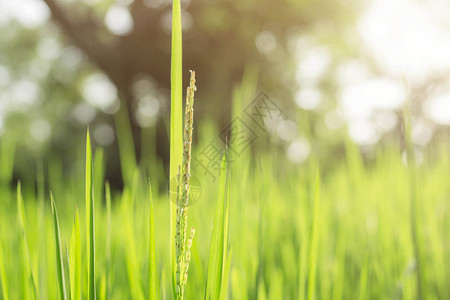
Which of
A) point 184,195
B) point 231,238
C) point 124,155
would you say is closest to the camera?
point 184,195

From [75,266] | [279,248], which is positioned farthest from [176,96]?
[279,248]

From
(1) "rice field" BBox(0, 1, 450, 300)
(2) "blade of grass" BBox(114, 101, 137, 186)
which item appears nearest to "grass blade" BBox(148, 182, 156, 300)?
(1) "rice field" BBox(0, 1, 450, 300)

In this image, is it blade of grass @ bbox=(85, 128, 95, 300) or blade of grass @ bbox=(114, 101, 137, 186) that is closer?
blade of grass @ bbox=(85, 128, 95, 300)

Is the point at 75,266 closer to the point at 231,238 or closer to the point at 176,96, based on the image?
the point at 176,96

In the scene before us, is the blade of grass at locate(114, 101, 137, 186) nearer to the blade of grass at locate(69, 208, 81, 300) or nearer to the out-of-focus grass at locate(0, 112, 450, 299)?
the out-of-focus grass at locate(0, 112, 450, 299)

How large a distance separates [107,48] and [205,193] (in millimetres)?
7188

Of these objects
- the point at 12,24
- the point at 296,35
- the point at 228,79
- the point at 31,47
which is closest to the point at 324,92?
the point at 296,35

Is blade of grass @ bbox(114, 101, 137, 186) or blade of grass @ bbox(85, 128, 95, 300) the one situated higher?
blade of grass @ bbox(114, 101, 137, 186)

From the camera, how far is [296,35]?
973 cm

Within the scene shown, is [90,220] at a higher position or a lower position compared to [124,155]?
lower

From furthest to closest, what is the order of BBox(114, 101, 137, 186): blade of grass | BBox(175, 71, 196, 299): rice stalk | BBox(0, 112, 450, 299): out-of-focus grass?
BBox(114, 101, 137, 186): blade of grass → BBox(0, 112, 450, 299): out-of-focus grass → BBox(175, 71, 196, 299): rice stalk

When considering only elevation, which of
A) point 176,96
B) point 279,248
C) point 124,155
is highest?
point 124,155

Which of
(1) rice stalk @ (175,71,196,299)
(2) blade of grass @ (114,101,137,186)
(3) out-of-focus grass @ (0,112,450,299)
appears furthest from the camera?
(2) blade of grass @ (114,101,137,186)

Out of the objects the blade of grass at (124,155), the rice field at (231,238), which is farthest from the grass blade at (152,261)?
the blade of grass at (124,155)
